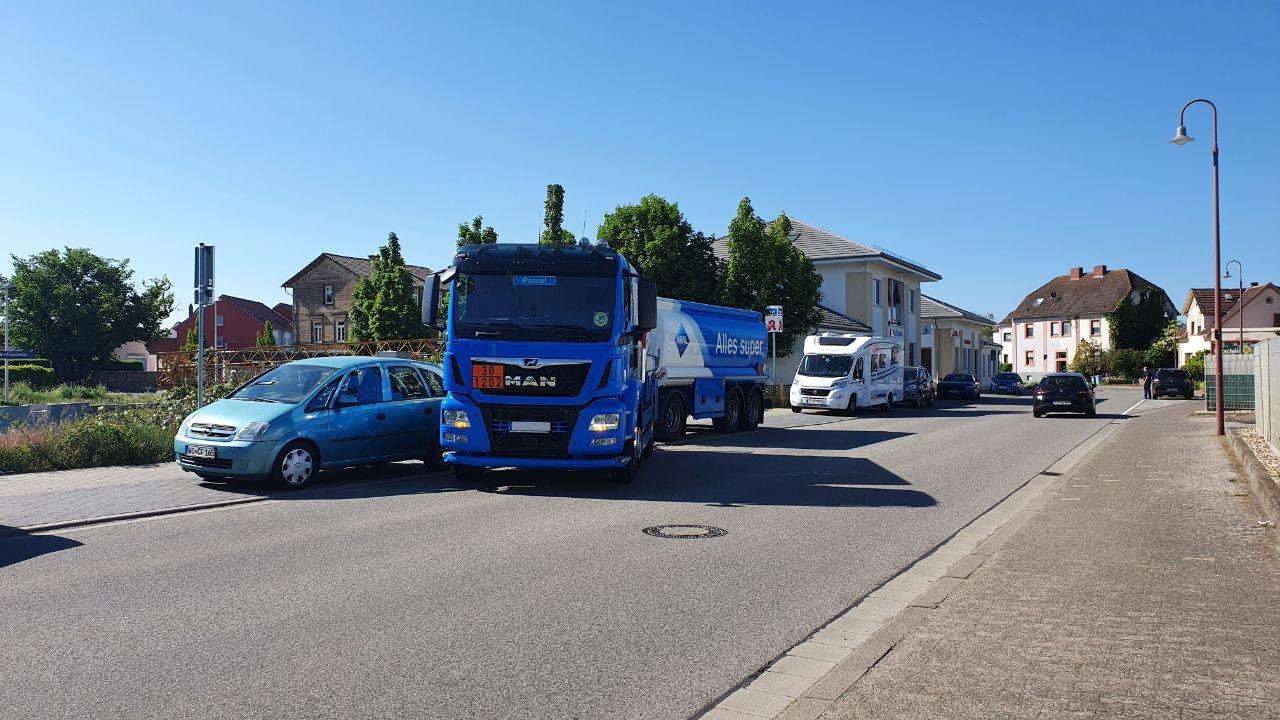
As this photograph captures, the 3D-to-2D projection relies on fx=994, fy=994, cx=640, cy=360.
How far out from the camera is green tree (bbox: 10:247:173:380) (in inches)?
2559

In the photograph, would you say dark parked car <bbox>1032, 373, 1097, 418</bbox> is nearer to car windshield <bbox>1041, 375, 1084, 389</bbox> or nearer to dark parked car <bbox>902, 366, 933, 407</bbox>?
car windshield <bbox>1041, 375, 1084, 389</bbox>

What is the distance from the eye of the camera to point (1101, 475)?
543 inches

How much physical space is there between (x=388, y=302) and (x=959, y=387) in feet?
106

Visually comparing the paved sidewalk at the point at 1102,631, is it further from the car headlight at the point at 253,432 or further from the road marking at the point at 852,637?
the car headlight at the point at 253,432

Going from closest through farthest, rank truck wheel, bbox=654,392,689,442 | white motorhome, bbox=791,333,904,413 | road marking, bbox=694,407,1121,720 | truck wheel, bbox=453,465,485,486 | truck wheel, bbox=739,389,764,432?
road marking, bbox=694,407,1121,720, truck wheel, bbox=453,465,485,486, truck wheel, bbox=654,392,689,442, truck wheel, bbox=739,389,764,432, white motorhome, bbox=791,333,904,413

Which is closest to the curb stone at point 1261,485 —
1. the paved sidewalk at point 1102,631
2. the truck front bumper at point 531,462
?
the paved sidewalk at point 1102,631

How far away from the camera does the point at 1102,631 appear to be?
5438 mm

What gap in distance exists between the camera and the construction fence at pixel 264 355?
134 ft

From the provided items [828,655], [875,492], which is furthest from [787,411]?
[828,655]

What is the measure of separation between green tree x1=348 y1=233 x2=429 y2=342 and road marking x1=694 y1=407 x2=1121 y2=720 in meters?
52.0

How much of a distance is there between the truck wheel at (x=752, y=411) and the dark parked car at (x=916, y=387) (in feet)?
51.5

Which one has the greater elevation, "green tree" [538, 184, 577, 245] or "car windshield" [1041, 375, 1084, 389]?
"green tree" [538, 184, 577, 245]

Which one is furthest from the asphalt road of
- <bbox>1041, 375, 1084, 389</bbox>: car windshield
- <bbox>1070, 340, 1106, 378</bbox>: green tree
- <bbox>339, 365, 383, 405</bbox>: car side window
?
<bbox>1070, 340, 1106, 378</bbox>: green tree

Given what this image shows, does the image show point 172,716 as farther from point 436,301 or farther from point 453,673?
point 436,301
